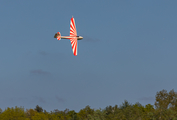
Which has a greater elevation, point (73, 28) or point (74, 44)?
point (73, 28)

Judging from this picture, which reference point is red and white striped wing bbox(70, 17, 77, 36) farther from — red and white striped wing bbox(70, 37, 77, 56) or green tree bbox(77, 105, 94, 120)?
green tree bbox(77, 105, 94, 120)

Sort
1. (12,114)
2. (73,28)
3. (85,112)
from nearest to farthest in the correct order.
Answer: (73,28)
(12,114)
(85,112)

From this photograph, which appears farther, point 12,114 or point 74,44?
point 12,114

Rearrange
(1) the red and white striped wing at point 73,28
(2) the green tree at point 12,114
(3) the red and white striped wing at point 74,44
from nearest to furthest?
1. (3) the red and white striped wing at point 74,44
2. (1) the red and white striped wing at point 73,28
3. (2) the green tree at point 12,114

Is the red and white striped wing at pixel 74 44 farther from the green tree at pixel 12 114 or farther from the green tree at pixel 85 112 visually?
the green tree at pixel 12 114

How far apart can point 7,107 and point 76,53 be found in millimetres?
92890

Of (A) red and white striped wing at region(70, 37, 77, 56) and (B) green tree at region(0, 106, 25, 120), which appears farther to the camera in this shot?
(B) green tree at region(0, 106, 25, 120)

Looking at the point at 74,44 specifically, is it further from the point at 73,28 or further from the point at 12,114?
the point at 12,114

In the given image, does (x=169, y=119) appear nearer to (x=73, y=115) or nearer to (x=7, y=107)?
(x=73, y=115)

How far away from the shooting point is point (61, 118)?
456 ft

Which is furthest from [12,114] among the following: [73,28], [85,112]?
[73,28]

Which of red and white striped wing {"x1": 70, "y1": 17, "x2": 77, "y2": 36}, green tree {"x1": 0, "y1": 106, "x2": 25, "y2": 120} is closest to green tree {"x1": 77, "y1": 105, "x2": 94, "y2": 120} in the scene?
green tree {"x1": 0, "y1": 106, "x2": 25, "y2": 120}

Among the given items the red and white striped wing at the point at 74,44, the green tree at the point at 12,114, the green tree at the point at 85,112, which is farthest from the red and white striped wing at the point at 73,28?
the green tree at the point at 12,114

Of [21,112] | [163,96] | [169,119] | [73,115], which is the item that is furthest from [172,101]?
[169,119]
